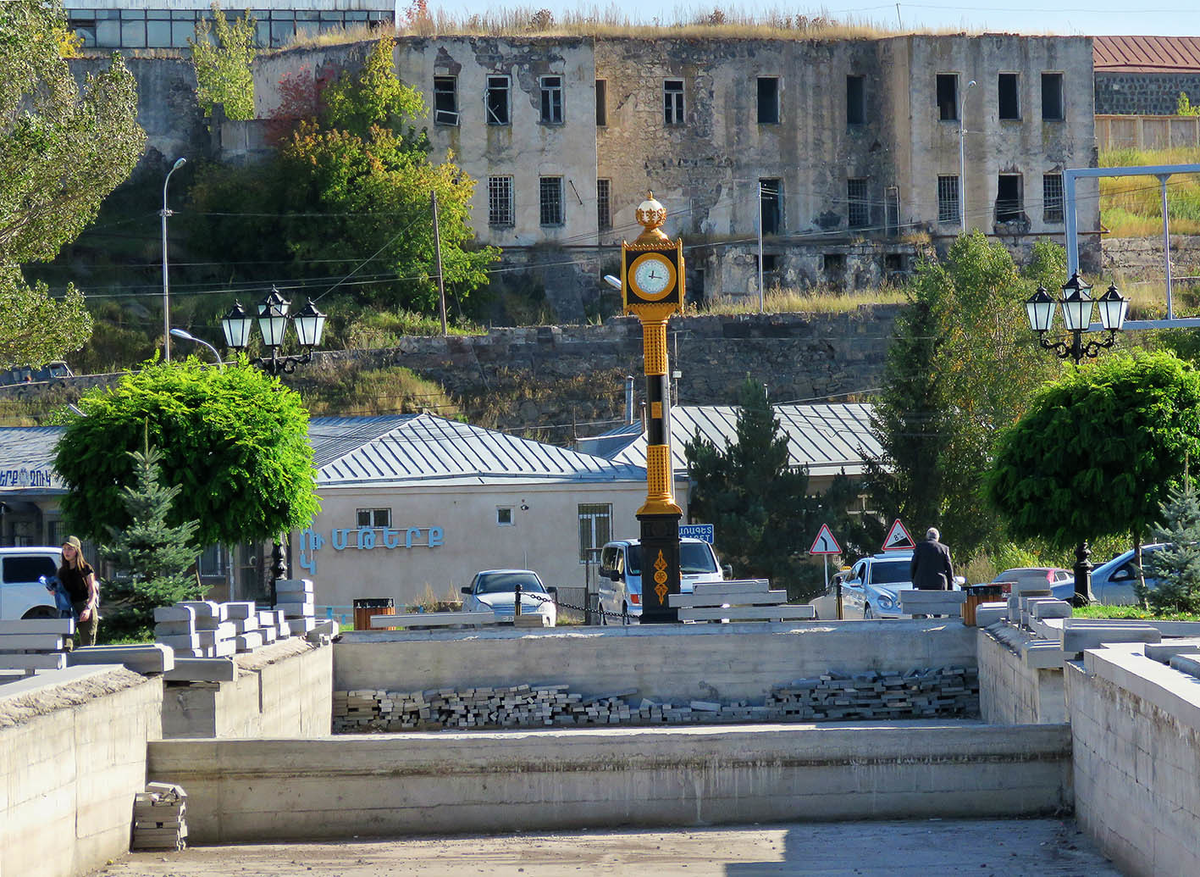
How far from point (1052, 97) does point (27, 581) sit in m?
43.5

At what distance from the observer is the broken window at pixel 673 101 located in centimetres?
5741

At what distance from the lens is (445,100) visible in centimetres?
5541

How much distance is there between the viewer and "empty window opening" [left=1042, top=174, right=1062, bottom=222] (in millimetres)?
57250

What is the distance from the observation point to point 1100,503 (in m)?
22.2

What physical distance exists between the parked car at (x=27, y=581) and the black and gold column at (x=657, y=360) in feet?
33.2

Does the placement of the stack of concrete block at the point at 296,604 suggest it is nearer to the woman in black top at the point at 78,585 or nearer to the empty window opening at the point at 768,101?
the woman in black top at the point at 78,585

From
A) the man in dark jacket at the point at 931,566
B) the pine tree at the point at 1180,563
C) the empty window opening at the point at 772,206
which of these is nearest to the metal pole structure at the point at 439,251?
the empty window opening at the point at 772,206

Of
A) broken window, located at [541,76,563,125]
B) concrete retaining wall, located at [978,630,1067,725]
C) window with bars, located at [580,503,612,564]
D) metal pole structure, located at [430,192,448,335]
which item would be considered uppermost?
broken window, located at [541,76,563,125]

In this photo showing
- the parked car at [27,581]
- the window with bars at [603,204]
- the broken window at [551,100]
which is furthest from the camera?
the window with bars at [603,204]

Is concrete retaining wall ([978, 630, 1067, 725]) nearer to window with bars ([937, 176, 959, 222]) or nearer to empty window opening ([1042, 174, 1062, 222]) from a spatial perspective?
window with bars ([937, 176, 959, 222])

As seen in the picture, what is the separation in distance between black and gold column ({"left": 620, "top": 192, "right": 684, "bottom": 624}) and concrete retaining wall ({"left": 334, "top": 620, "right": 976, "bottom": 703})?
1466mm

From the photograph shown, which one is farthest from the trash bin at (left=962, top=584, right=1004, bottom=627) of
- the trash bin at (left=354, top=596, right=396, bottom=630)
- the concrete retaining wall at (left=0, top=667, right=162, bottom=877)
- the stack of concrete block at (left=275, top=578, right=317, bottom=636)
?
the concrete retaining wall at (left=0, top=667, right=162, bottom=877)

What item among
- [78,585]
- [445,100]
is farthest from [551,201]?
[78,585]

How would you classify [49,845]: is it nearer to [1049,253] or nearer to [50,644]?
[50,644]
